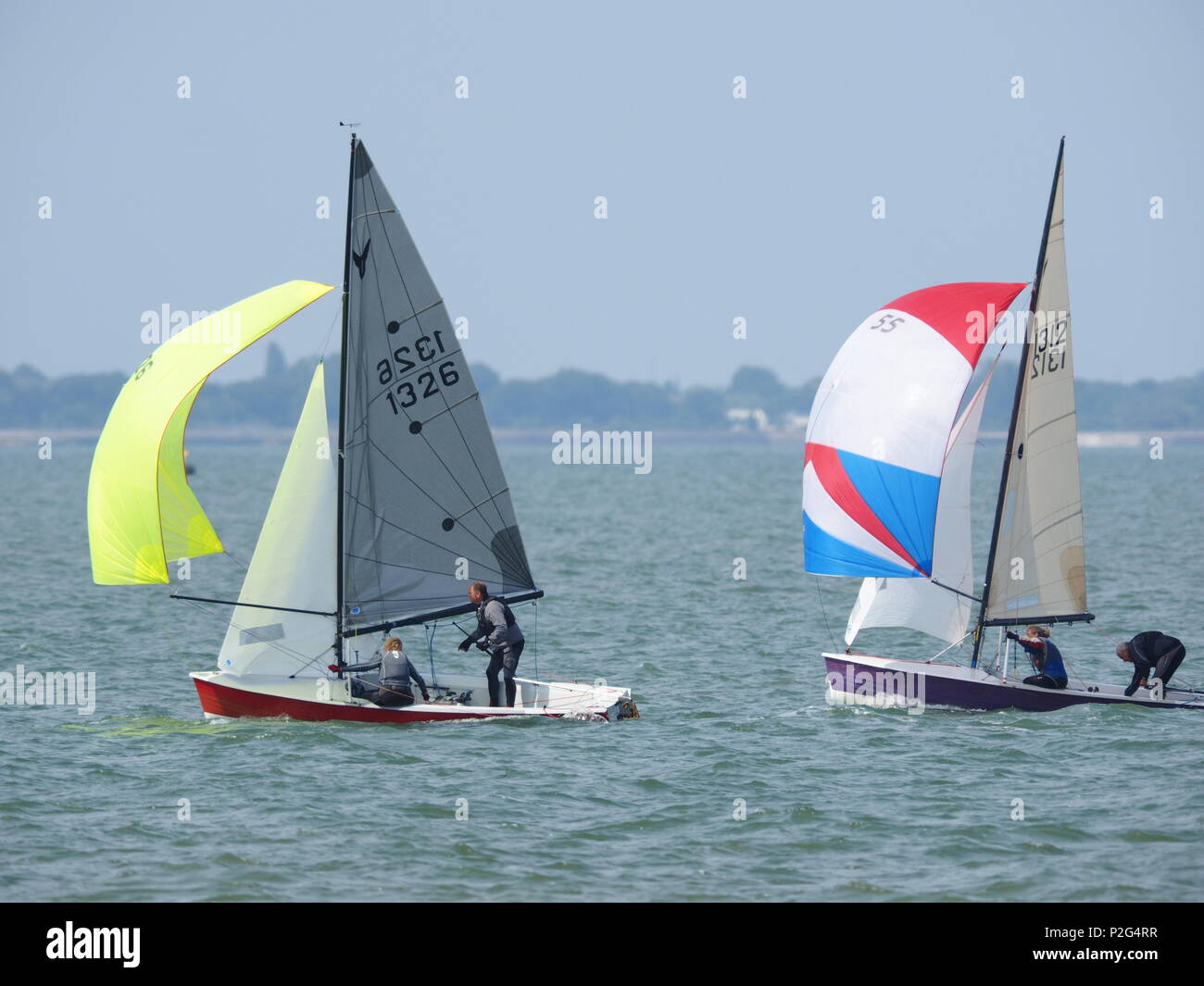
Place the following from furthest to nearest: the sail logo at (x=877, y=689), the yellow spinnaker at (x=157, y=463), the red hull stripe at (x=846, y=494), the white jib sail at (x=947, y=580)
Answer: the white jib sail at (x=947, y=580) → the red hull stripe at (x=846, y=494) → the sail logo at (x=877, y=689) → the yellow spinnaker at (x=157, y=463)

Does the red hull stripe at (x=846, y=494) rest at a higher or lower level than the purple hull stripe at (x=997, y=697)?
higher

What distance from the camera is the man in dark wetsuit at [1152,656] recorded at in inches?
793

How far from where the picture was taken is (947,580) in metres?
21.4

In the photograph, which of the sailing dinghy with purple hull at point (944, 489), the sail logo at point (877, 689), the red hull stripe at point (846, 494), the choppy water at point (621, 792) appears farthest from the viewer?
the red hull stripe at point (846, 494)

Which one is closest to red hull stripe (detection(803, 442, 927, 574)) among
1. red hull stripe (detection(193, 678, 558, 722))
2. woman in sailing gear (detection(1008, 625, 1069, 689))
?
woman in sailing gear (detection(1008, 625, 1069, 689))

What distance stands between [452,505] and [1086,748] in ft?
26.9

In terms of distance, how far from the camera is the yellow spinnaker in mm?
17797

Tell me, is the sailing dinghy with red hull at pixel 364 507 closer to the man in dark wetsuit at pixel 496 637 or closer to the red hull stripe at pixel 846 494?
the man in dark wetsuit at pixel 496 637

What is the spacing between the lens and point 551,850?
14.5m

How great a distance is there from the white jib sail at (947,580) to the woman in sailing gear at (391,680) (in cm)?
626
